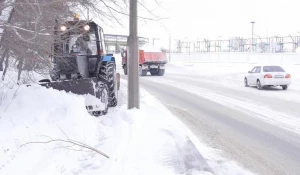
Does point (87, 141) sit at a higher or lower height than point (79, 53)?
lower

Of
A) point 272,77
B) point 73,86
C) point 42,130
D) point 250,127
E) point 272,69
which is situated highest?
point 272,69

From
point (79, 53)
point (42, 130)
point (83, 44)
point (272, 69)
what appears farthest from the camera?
point (272, 69)

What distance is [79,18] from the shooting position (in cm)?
805

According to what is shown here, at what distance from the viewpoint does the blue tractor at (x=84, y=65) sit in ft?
27.3

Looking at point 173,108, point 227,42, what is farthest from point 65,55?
point 227,42

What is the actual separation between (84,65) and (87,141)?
157 inches

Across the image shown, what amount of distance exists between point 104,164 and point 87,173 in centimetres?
39

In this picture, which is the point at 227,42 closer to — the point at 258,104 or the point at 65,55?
the point at 258,104

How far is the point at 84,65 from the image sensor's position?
10.0 metres

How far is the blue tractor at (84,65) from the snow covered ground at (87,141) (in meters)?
0.35

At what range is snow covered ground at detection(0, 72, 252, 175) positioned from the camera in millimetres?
5121

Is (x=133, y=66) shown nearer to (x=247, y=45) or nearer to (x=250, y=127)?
(x=250, y=127)

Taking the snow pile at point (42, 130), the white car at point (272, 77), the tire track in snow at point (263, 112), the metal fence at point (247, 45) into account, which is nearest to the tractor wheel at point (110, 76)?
the snow pile at point (42, 130)

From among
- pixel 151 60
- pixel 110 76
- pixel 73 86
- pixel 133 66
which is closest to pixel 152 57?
pixel 151 60
